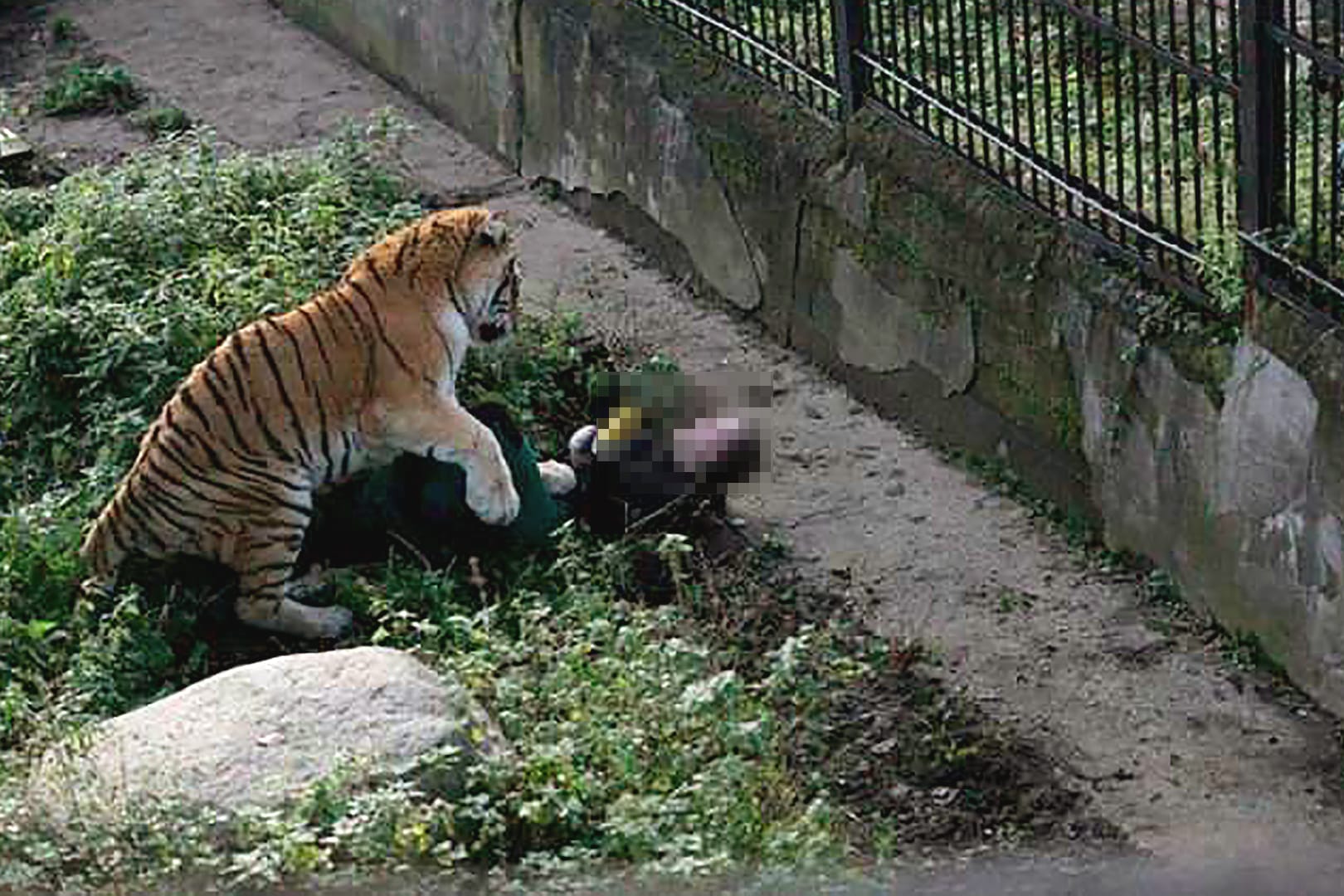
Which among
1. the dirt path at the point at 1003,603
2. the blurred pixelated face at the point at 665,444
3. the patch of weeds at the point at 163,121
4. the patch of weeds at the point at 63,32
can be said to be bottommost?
the patch of weeds at the point at 63,32

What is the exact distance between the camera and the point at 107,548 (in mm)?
7594

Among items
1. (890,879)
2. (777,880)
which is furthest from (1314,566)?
(777,880)

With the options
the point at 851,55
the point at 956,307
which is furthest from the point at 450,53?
the point at 956,307

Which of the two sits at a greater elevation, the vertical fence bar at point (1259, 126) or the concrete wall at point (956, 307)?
the vertical fence bar at point (1259, 126)

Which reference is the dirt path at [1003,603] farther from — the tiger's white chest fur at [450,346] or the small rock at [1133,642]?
the tiger's white chest fur at [450,346]

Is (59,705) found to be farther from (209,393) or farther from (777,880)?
(777,880)

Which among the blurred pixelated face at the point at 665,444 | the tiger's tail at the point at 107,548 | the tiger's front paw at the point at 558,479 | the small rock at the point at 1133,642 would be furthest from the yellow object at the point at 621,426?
the small rock at the point at 1133,642

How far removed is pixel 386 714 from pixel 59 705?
98 centimetres

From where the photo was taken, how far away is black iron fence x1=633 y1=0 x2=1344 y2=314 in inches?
264

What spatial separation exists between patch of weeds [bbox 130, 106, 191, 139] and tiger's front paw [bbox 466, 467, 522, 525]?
4.19 meters

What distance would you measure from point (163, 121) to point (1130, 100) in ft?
16.3

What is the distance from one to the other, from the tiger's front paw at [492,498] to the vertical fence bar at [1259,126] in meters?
1.99

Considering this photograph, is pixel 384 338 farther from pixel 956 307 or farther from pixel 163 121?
pixel 163 121

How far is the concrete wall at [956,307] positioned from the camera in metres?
6.73
